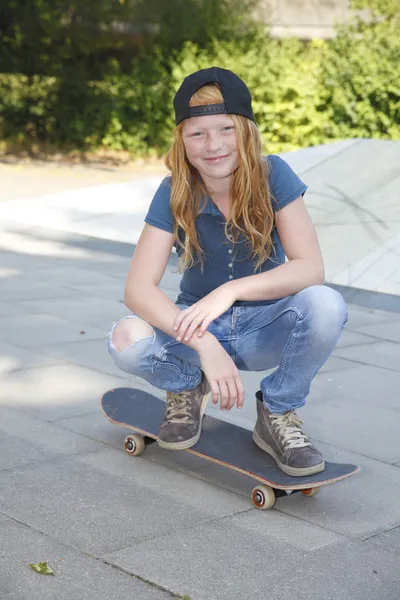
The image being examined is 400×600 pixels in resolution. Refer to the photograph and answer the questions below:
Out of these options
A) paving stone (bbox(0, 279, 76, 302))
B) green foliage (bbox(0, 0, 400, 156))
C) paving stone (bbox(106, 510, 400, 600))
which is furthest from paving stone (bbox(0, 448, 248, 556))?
green foliage (bbox(0, 0, 400, 156))

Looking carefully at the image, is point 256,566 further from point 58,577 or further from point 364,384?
point 364,384

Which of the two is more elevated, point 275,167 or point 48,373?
point 275,167

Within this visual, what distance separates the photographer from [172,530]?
10.7ft

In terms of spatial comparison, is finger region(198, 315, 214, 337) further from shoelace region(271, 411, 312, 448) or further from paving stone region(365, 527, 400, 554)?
paving stone region(365, 527, 400, 554)

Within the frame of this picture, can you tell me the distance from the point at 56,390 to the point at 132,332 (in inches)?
49.7

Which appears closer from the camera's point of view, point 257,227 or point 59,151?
point 257,227

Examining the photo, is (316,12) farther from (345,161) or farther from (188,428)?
(188,428)

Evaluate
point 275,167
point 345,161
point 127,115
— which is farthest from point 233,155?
point 127,115

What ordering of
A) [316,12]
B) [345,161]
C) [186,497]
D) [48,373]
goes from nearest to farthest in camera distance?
[186,497], [48,373], [345,161], [316,12]

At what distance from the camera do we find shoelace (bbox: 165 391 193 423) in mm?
3766

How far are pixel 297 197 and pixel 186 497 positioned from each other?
1185 mm

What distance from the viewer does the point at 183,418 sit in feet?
Answer: 12.3

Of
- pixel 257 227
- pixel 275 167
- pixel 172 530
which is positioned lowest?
pixel 172 530

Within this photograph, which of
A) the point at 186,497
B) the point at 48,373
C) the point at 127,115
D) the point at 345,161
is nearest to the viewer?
the point at 186,497
